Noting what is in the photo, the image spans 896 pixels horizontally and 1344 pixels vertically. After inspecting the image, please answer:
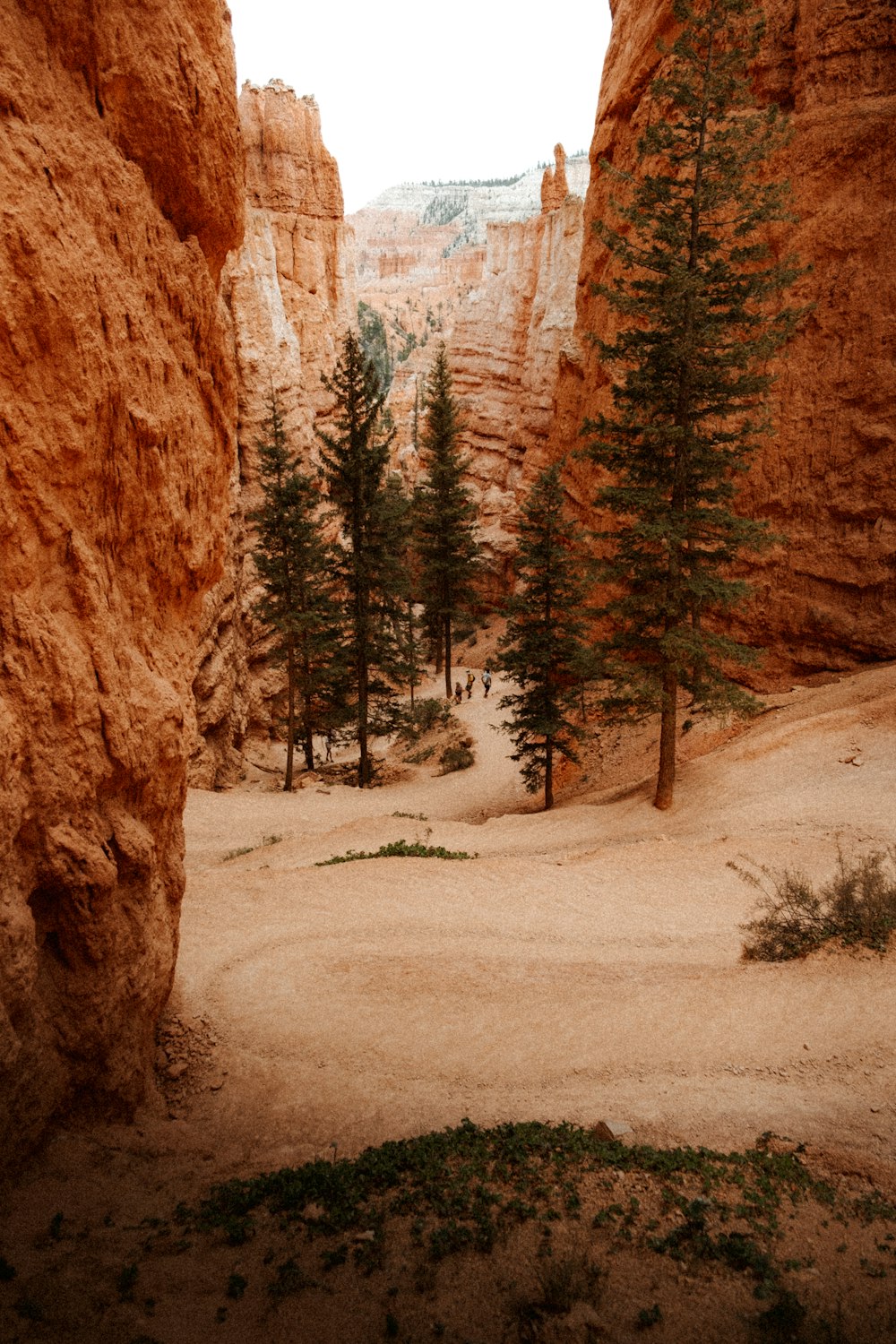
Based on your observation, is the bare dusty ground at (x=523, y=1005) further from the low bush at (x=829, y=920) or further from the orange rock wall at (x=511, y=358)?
the orange rock wall at (x=511, y=358)

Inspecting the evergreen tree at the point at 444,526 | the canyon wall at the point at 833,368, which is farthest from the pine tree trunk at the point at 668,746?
the evergreen tree at the point at 444,526

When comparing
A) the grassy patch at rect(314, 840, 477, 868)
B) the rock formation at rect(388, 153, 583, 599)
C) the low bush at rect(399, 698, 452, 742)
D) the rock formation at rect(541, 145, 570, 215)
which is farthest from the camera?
the rock formation at rect(541, 145, 570, 215)

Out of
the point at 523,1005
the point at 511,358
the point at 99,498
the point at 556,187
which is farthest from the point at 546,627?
the point at 556,187

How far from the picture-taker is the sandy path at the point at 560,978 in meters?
6.67

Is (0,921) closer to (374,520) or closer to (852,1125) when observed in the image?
(852,1125)

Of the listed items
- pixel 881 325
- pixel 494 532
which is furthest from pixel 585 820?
pixel 494 532

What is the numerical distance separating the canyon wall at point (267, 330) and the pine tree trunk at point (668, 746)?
45.6ft

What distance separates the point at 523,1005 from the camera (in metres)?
8.46

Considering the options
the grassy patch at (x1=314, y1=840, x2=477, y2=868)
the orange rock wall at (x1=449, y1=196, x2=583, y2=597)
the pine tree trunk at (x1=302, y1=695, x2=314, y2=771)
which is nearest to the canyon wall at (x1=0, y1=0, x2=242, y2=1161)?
the grassy patch at (x1=314, y1=840, x2=477, y2=868)

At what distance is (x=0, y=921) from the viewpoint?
4.68m

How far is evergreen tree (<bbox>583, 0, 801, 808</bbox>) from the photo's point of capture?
42.1ft

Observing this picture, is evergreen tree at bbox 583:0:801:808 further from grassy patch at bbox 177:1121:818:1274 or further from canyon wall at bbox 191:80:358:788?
canyon wall at bbox 191:80:358:788

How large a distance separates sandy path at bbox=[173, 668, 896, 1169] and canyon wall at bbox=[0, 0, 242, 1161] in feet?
6.24

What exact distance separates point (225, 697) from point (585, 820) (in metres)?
14.4
